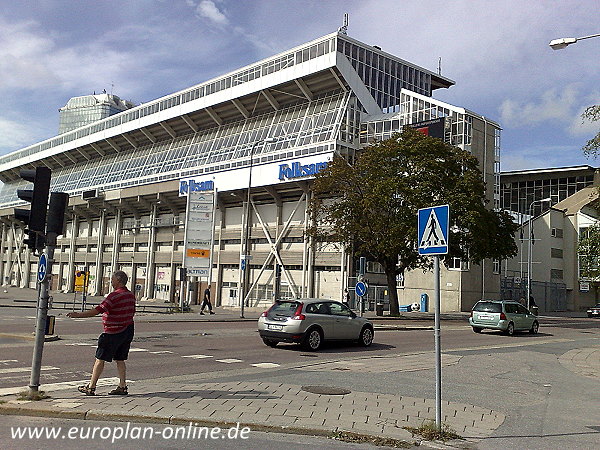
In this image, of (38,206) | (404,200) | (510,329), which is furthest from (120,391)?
(404,200)

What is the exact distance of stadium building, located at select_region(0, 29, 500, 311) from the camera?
49.9m

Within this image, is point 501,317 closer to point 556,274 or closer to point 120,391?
point 120,391

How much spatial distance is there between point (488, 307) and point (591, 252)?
421 inches

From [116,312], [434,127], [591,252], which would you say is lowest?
[116,312]

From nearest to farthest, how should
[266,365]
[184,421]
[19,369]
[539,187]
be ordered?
1. [184,421]
2. [19,369]
3. [266,365]
4. [539,187]

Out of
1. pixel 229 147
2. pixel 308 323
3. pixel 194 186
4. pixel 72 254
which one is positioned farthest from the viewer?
pixel 72 254

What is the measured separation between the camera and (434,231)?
8.02 m

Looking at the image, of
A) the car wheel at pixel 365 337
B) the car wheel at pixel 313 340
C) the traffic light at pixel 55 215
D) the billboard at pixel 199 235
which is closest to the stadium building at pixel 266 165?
the billboard at pixel 199 235

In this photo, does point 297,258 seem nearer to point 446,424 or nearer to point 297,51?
point 297,51

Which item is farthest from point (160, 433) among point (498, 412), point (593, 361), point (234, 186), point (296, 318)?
point (234, 186)

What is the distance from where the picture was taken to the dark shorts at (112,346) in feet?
28.6

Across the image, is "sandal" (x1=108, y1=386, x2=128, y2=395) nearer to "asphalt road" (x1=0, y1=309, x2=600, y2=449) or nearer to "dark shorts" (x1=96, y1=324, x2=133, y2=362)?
"dark shorts" (x1=96, y1=324, x2=133, y2=362)

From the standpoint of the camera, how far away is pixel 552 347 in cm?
2209

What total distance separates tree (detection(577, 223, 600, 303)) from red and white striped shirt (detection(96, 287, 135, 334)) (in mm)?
14038
